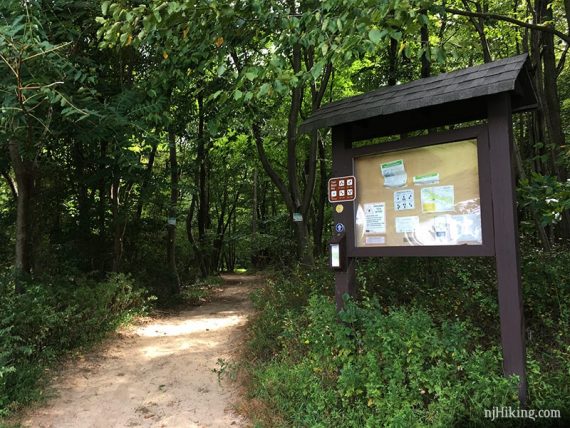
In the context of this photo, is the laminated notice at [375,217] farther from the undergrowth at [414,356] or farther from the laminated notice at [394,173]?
the undergrowth at [414,356]

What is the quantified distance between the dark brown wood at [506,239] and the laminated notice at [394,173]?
89cm

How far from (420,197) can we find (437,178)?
25cm

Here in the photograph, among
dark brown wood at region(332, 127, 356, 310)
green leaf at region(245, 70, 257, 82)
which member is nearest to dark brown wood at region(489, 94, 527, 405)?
dark brown wood at region(332, 127, 356, 310)

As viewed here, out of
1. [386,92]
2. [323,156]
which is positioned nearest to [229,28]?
[386,92]

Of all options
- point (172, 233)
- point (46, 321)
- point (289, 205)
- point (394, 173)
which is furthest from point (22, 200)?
point (394, 173)

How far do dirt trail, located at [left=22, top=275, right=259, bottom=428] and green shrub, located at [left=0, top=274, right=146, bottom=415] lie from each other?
0.30 meters

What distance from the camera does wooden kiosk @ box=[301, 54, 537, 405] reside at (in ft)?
12.4

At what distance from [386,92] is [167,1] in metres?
2.50

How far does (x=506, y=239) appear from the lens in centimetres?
377

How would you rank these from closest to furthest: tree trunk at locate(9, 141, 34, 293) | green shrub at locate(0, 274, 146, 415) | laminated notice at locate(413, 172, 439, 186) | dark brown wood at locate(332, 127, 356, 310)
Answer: laminated notice at locate(413, 172, 439, 186), dark brown wood at locate(332, 127, 356, 310), green shrub at locate(0, 274, 146, 415), tree trunk at locate(9, 141, 34, 293)

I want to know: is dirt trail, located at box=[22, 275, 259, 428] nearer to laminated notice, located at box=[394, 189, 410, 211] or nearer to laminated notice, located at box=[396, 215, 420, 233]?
laminated notice, located at box=[396, 215, 420, 233]

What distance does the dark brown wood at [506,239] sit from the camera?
3691mm

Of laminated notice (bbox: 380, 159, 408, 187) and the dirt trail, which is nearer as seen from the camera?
laminated notice (bbox: 380, 159, 408, 187)

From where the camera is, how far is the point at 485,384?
348 centimetres
